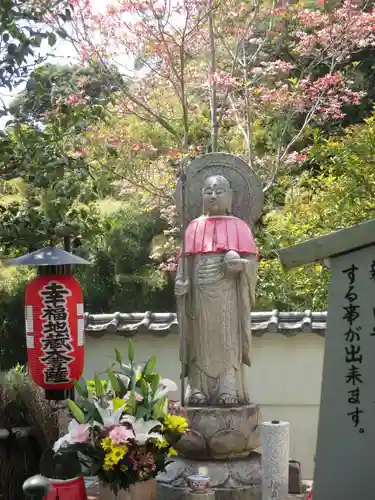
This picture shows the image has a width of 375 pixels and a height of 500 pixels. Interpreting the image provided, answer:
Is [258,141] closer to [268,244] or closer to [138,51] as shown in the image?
[268,244]

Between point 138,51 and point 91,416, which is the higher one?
point 138,51

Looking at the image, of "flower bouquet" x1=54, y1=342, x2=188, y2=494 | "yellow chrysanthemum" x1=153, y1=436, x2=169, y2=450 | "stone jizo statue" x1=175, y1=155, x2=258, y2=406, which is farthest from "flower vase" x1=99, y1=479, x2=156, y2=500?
"stone jizo statue" x1=175, y1=155, x2=258, y2=406

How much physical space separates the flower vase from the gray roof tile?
280 cm

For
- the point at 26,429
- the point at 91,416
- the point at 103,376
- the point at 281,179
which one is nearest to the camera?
the point at 91,416

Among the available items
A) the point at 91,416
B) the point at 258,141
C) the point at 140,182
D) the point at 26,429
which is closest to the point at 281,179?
the point at 258,141

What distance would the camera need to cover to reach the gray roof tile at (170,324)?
8.62m

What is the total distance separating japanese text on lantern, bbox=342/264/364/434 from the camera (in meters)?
4.11

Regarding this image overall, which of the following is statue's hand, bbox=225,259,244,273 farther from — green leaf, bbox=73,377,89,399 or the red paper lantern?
green leaf, bbox=73,377,89,399

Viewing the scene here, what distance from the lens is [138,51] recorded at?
10.8 meters

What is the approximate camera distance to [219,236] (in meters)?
7.09

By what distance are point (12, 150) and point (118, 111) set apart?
5.95 metres

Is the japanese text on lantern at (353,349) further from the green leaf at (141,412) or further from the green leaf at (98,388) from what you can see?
the green leaf at (98,388)

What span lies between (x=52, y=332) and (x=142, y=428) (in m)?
1.66

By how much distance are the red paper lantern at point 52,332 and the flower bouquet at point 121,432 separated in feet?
3.32
